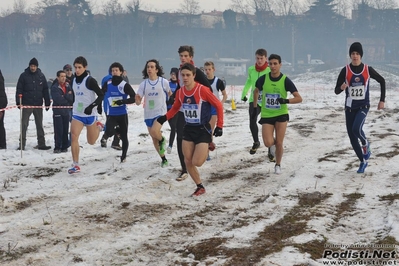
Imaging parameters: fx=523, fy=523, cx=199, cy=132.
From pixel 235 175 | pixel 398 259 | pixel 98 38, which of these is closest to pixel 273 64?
pixel 235 175

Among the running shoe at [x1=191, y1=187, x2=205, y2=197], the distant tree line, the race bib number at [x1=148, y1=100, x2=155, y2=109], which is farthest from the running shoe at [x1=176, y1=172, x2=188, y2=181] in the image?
the distant tree line

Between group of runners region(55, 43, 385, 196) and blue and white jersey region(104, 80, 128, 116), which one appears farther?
blue and white jersey region(104, 80, 128, 116)

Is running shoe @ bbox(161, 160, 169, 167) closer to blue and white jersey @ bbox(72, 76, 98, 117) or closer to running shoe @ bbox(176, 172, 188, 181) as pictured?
running shoe @ bbox(176, 172, 188, 181)

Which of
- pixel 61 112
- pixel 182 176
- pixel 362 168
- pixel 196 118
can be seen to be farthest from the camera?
pixel 61 112

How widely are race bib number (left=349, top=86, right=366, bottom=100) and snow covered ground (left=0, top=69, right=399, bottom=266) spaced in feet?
4.15

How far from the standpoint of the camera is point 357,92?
352 inches

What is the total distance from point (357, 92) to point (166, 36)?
297 ft

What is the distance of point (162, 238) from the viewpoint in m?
5.76

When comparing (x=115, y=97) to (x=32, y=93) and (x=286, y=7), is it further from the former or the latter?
(x=286, y=7)

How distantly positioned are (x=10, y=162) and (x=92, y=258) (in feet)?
19.3

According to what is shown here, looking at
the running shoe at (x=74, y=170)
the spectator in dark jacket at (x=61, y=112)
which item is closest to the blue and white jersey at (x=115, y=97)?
the running shoe at (x=74, y=170)

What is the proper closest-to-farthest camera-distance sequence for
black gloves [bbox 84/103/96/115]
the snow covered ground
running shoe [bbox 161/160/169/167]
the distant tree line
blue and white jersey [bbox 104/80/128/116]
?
1. the snow covered ground
2. black gloves [bbox 84/103/96/115]
3. running shoe [bbox 161/160/169/167]
4. blue and white jersey [bbox 104/80/128/116]
5. the distant tree line

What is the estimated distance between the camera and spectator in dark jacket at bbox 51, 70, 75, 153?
11.8m

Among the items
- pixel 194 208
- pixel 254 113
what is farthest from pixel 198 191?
pixel 254 113
